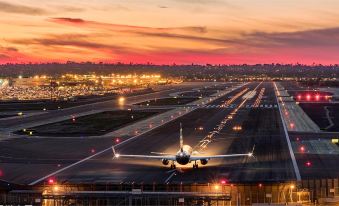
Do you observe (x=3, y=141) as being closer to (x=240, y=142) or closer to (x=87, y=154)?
(x=87, y=154)

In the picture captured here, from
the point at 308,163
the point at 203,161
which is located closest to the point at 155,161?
the point at 203,161

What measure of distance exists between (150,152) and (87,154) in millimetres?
9275

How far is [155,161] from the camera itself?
75188mm

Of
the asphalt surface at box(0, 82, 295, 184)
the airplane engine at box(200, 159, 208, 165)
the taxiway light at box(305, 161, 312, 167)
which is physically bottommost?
the asphalt surface at box(0, 82, 295, 184)

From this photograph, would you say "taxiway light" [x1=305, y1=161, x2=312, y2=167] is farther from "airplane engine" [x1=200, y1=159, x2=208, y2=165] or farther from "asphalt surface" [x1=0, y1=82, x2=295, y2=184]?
"airplane engine" [x1=200, y1=159, x2=208, y2=165]

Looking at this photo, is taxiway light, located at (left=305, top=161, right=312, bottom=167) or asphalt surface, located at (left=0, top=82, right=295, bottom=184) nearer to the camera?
asphalt surface, located at (left=0, top=82, right=295, bottom=184)

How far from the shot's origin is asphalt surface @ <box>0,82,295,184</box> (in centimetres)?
6388

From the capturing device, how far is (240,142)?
306 feet

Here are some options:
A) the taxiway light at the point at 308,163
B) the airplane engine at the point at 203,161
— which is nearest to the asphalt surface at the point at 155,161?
the airplane engine at the point at 203,161

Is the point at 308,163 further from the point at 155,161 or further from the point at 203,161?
the point at 155,161

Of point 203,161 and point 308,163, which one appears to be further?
point 308,163

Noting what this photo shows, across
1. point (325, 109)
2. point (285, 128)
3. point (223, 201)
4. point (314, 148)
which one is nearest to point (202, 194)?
point (223, 201)

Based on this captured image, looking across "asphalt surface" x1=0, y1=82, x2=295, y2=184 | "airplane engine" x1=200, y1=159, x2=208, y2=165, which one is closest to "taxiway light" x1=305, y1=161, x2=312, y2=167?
"asphalt surface" x1=0, y1=82, x2=295, y2=184

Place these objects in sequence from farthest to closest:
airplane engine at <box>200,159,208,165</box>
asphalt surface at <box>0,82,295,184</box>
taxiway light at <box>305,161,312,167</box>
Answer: taxiway light at <box>305,161,312,167</box>
airplane engine at <box>200,159,208,165</box>
asphalt surface at <box>0,82,295,184</box>
